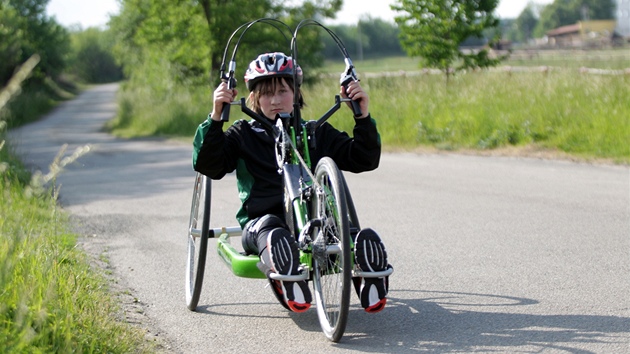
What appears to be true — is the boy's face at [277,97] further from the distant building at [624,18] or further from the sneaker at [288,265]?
the distant building at [624,18]

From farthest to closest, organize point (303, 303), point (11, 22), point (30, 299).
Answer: point (11, 22), point (303, 303), point (30, 299)

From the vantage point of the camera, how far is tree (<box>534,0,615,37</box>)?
607 ft

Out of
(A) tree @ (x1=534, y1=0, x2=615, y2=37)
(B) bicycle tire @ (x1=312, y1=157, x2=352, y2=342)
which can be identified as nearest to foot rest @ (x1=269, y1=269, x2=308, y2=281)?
(B) bicycle tire @ (x1=312, y1=157, x2=352, y2=342)

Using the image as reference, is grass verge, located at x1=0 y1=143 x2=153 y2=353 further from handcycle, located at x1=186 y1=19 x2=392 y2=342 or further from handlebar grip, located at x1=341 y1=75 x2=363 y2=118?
handlebar grip, located at x1=341 y1=75 x2=363 y2=118

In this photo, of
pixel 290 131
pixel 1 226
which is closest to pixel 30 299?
pixel 1 226

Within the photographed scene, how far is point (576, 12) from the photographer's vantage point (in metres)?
194

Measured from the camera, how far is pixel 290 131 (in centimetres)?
554

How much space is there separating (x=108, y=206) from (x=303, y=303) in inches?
265

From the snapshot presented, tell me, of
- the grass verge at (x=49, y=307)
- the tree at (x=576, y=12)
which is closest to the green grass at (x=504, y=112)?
the grass verge at (x=49, y=307)

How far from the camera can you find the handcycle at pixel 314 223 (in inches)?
183

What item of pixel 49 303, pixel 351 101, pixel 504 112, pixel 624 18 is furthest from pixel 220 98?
pixel 624 18

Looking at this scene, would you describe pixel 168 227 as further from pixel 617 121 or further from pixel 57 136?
pixel 57 136

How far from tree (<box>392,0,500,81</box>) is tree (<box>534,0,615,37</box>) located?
6417 inches

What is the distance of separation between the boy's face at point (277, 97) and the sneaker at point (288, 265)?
3.05 feet
